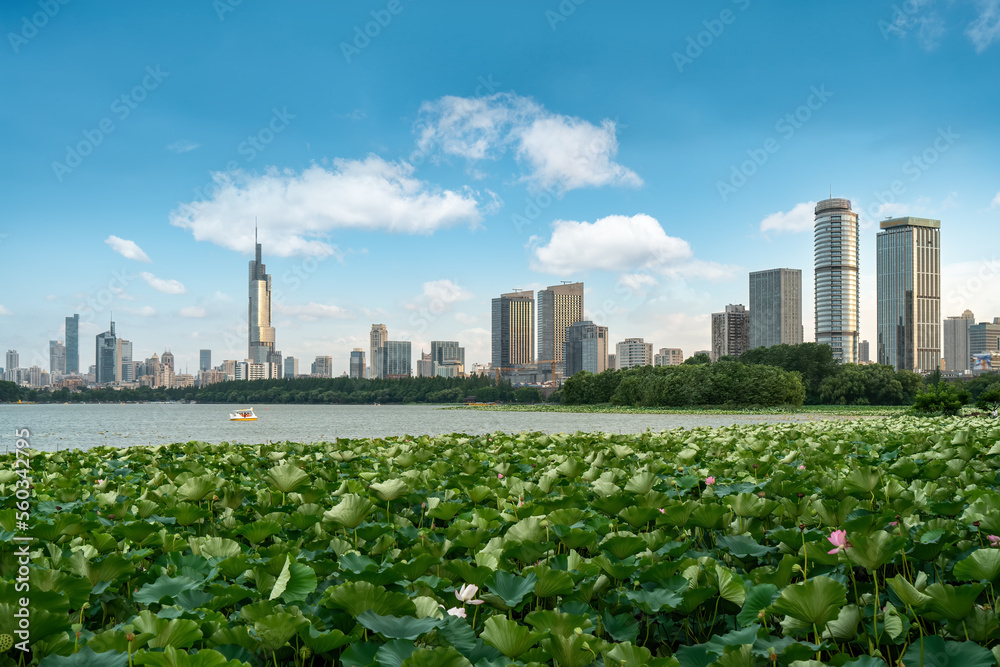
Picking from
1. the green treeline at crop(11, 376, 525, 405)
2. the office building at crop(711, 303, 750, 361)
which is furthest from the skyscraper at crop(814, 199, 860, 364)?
the green treeline at crop(11, 376, 525, 405)

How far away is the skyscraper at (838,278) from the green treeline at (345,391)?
94160mm

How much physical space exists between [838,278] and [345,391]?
426 feet

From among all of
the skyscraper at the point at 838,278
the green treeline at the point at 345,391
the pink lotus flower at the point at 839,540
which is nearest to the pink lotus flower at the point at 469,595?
the pink lotus flower at the point at 839,540

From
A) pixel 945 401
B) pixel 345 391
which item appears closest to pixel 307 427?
pixel 945 401

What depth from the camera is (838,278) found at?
176 metres

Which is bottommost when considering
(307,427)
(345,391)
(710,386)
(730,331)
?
(345,391)

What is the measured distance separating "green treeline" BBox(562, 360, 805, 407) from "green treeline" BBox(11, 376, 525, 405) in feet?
166

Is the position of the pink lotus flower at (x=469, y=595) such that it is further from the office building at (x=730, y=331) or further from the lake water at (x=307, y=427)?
the office building at (x=730, y=331)

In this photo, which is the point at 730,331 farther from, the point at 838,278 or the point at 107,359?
the point at 107,359

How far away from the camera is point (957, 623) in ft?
6.22

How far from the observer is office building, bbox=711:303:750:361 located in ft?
634

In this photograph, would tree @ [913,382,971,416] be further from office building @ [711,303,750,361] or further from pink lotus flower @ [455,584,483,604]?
office building @ [711,303,750,361]

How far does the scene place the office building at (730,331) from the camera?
193125mm

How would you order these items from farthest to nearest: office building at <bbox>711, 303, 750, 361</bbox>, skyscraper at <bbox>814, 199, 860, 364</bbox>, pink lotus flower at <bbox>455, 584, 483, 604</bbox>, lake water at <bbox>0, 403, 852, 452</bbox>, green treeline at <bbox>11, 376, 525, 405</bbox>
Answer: office building at <bbox>711, 303, 750, 361</bbox> < skyscraper at <bbox>814, 199, 860, 364</bbox> < green treeline at <bbox>11, 376, 525, 405</bbox> < lake water at <bbox>0, 403, 852, 452</bbox> < pink lotus flower at <bbox>455, 584, 483, 604</bbox>
